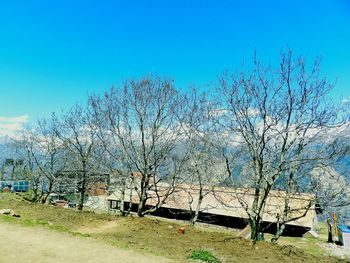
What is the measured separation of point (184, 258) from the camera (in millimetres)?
8188

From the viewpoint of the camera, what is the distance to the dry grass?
870 cm

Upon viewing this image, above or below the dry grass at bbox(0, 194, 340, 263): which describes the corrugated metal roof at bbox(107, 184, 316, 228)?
above

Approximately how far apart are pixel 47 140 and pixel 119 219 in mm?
17979

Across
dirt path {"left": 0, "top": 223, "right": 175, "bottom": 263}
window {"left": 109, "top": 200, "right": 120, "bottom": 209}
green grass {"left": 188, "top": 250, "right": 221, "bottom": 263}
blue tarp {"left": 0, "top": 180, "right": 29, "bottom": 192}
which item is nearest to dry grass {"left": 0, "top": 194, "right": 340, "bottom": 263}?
green grass {"left": 188, "top": 250, "right": 221, "bottom": 263}

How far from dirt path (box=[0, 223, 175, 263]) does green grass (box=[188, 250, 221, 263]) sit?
0.88 m

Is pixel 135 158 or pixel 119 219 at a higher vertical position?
pixel 135 158

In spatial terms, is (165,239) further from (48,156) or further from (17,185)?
(17,185)

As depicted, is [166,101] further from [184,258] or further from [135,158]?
[184,258]

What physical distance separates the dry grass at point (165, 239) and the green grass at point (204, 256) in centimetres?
27

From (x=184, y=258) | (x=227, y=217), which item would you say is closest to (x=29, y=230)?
(x=184, y=258)

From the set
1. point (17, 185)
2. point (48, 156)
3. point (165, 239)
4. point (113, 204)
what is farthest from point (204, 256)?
point (17, 185)

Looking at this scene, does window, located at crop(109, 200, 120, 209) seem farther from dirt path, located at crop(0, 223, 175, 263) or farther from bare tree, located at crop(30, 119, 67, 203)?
dirt path, located at crop(0, 223, 175, 263)

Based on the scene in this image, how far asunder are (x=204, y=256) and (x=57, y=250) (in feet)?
13.5

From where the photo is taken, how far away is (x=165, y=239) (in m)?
10.0
